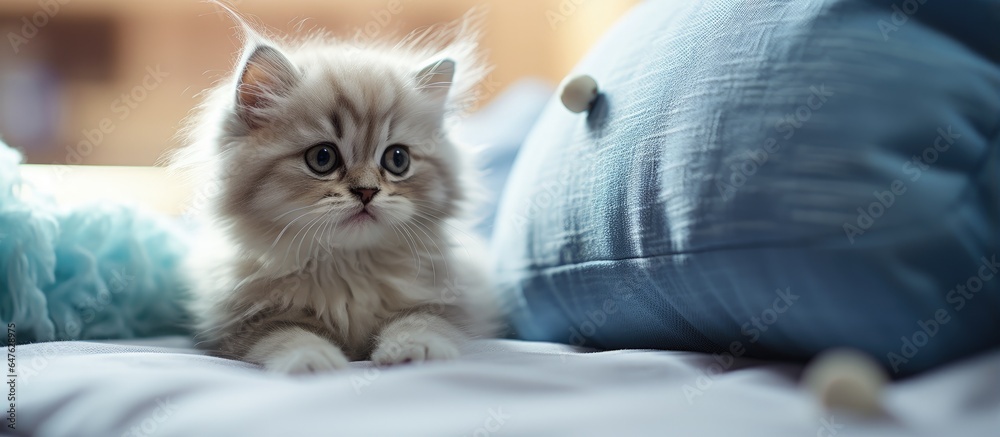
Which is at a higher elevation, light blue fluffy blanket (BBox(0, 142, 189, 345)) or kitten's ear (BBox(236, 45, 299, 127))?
kitten's ear (BBox(236, 45, 299, 127))

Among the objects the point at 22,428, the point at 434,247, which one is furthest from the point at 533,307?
the point at 22,428

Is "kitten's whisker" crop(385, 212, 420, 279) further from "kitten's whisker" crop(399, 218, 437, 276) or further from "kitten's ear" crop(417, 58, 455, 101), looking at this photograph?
"kitten's ear" crop(417, 58, 455, 101)

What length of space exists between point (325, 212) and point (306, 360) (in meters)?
0.26

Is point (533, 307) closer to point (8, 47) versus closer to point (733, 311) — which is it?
point (733, 311)

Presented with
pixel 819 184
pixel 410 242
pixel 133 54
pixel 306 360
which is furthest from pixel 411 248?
pixel 133 54

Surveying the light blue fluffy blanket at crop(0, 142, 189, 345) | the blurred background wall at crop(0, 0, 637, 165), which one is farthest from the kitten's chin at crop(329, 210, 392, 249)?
the blurred background wall at crop(0, 0, 637, 165)

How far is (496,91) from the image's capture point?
3.73m

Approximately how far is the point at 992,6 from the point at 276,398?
0.81 metres

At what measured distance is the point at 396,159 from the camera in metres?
1.25

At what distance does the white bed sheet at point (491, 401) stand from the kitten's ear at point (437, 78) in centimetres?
64

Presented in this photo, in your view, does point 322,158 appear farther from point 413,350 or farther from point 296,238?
point 413,350

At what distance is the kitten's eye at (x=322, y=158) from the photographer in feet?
3.81

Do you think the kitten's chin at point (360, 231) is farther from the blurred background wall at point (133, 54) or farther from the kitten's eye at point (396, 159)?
the blurred background wall at point (133, 54)

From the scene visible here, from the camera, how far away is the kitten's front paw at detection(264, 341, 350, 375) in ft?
2.98
